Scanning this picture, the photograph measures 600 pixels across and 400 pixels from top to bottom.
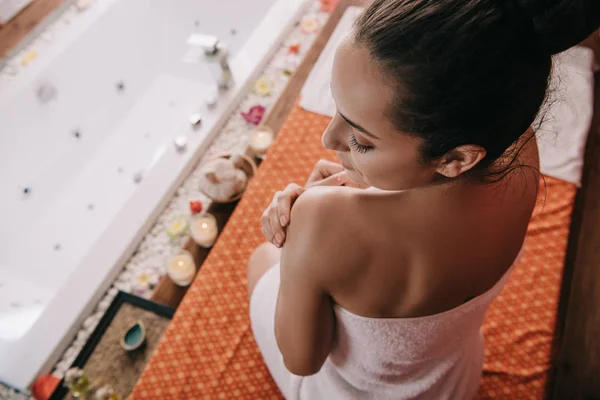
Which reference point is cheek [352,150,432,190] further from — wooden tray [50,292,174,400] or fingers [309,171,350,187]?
wooden tray [50,292,174,400]

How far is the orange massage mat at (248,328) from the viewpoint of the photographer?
122cm

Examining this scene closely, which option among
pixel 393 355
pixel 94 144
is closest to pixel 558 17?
pixel 393 355

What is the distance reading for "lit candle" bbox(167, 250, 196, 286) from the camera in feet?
4.97

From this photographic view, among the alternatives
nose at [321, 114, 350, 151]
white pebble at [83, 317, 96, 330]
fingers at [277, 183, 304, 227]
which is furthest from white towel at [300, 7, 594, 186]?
white pebble at [83, 317, 96, 330]

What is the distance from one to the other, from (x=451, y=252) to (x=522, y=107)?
0.73 ft

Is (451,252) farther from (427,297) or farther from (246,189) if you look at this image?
Answer: (246,189)

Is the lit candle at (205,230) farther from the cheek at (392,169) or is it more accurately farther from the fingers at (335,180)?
the cheek at (392,169)

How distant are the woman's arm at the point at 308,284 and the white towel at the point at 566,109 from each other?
89 cm

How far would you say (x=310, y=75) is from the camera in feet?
6.28

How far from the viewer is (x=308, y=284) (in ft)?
2.12

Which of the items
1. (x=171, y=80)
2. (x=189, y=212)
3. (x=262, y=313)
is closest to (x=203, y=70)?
(x=171, y=80)

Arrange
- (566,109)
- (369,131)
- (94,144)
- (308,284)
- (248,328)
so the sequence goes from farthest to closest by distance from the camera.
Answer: (94,144)
(566,109)
(248,328)
(308,284)
(369,131)

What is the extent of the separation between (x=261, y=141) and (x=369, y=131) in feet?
4.49

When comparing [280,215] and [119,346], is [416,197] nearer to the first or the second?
[280,215]
